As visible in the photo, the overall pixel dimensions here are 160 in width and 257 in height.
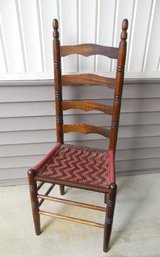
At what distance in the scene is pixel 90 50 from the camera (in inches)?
44.1

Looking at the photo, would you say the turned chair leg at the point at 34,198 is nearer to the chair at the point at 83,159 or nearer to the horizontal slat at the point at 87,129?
the chair at the point at 83,159

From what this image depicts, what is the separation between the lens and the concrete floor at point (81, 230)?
1.22 metres

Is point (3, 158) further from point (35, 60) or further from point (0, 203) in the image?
point (35, 60)

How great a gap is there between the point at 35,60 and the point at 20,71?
0.37ft

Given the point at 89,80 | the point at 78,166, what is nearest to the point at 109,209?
the point at 78,166

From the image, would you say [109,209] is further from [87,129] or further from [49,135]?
[49,135]

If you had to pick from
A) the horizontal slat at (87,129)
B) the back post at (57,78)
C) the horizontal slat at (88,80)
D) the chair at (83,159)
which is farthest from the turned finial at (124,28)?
the horizontal slat at (87,129)

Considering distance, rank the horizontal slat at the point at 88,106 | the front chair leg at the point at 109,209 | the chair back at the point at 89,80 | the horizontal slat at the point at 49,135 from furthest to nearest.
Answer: the horizontal slat at the point at 49,135
the horizontal slat at the point at 88,106
the chair back at the point at 89,80
the front chair leg at the point at 109,209

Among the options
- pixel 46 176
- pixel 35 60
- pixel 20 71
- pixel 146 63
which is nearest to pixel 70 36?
pixel 35 60

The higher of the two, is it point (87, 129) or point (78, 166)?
point (87, 129)

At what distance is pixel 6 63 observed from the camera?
4.08ft

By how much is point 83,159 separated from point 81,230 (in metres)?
0.49

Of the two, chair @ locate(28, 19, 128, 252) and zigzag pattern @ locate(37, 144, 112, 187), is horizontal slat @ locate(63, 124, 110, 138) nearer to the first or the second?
chair @ locate(28, 19, 128, 252)

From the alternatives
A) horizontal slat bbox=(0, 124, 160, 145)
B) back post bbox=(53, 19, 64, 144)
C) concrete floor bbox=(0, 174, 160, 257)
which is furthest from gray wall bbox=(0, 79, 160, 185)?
concrete floor bbox=(0, 174, 160, 257)
